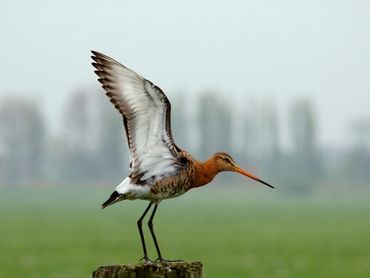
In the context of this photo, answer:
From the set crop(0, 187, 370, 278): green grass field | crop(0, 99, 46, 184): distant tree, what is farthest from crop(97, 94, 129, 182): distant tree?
crop(0, 187, 370, 278): green grass field

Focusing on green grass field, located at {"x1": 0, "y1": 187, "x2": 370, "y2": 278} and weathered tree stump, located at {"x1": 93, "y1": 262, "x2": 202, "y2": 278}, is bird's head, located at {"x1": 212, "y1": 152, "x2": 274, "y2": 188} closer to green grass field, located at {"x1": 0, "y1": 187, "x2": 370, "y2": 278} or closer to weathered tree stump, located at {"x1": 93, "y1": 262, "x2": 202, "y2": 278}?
weathered tree stump, located at {"x1": 93, "y1": 262, "x2": 202, "y2": 278}

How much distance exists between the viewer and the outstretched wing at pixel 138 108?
569 centimetres

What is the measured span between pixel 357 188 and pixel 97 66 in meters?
137

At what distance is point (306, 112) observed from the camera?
460ft

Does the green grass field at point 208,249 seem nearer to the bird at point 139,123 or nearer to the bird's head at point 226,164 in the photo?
the bird's head at point 226,164

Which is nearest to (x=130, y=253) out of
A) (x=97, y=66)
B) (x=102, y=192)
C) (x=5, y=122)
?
(x=97, y=66)

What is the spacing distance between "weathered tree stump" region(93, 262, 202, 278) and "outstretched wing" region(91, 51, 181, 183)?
28.6 inches

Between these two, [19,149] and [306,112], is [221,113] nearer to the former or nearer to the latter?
[306,112]

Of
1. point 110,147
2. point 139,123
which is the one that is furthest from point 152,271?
point 110,147

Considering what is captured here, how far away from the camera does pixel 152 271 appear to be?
5125mm

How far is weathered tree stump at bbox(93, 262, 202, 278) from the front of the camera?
5.09 m

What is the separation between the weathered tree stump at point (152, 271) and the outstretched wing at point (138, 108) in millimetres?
726

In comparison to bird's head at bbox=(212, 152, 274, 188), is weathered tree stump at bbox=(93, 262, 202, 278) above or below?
below

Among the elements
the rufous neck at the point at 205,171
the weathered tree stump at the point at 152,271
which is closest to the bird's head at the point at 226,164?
the rufous neck at the point at 205,171
